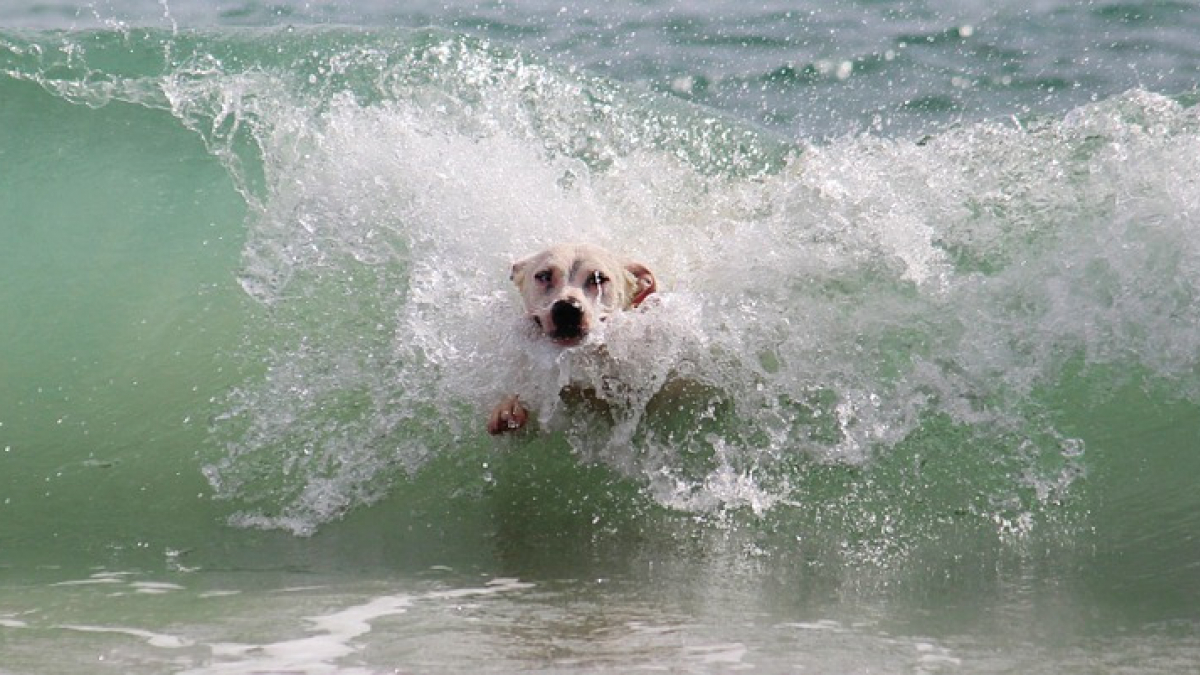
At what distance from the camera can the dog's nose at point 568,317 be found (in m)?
5.16

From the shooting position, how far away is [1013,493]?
5164 mm

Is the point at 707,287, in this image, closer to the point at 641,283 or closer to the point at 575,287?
the point at 641,283

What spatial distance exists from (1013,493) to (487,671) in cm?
265

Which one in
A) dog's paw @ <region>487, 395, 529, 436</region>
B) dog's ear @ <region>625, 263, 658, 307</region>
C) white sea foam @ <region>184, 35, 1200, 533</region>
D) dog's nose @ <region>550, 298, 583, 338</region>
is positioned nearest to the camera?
dog's nose @ <region>550, 298, 583, 338</region>

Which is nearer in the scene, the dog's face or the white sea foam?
the dog's face

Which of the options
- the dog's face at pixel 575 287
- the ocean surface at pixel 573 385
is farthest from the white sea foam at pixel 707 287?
the dog's face at pixel 575 287

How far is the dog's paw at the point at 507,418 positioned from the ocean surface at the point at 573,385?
0.49 ft

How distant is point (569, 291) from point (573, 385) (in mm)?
457

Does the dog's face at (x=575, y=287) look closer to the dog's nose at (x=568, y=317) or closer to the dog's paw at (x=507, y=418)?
the dog's nose at (x=568, y=317)

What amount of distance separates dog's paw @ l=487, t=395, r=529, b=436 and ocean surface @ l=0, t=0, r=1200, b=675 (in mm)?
150

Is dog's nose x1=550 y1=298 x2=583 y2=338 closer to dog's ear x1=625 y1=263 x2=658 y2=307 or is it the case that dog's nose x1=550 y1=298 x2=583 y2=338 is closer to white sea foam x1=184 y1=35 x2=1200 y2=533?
Result: white sea foam x1=184 y1=35 x2=1200 y2=533

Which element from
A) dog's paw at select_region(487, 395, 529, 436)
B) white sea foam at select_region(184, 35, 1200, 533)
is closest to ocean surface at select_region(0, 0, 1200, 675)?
white sea foam at select_region(184, 35, 1200, 533)

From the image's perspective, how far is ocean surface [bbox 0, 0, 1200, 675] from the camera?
3928 mm

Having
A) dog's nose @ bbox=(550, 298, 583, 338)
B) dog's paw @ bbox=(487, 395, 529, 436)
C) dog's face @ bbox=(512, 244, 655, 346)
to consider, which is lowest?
dog's paw @ bbox=(487, 395, 529, 436)
